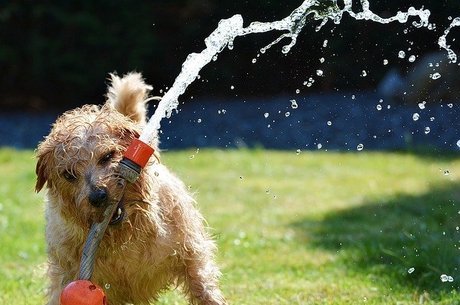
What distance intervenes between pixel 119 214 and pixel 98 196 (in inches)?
7.3

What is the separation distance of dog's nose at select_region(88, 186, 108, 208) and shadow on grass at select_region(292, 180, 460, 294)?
78.3 inches

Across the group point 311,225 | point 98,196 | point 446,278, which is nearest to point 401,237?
point 311,225

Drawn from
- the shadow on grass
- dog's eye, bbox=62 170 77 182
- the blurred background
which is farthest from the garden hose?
the blurred background

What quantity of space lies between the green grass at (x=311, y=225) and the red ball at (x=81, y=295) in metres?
1.35

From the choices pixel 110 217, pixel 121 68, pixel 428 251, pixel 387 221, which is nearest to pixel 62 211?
pixel 110 217

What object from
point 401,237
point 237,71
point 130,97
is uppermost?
point 237,71

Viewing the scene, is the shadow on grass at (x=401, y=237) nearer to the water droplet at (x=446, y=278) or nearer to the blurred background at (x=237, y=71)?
the water droplet at (x=446, y=278)

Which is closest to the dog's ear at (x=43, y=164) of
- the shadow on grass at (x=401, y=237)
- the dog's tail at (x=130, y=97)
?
the dog's tail at (x=130, y=97)

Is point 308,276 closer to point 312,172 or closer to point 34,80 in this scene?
point 312,172

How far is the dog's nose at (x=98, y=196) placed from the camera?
394 cm

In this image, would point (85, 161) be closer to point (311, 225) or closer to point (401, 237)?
point (401, 237)

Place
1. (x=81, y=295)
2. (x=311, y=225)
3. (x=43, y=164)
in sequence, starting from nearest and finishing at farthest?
1. (x=81, y=295)
2. (x=43, y=164)
3. (x=311, y=225)

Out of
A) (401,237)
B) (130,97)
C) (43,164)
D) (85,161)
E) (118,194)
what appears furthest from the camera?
(401,237)

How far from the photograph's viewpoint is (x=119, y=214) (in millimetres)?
4090
